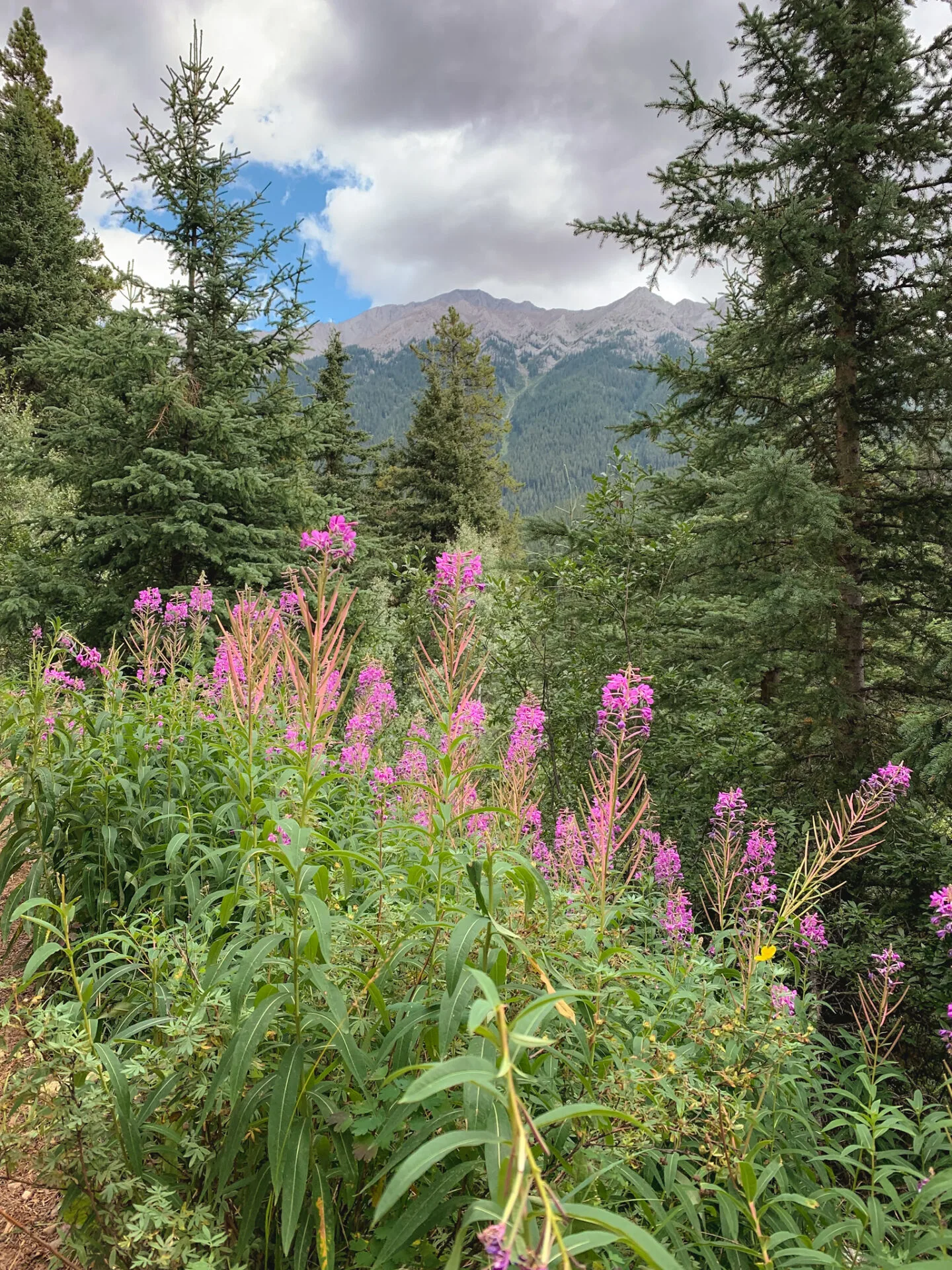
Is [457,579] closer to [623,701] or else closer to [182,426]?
[623,701]

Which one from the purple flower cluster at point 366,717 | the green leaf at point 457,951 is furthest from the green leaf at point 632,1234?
the purple flower cluster at point 366,717

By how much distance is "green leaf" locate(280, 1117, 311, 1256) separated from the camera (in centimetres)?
128

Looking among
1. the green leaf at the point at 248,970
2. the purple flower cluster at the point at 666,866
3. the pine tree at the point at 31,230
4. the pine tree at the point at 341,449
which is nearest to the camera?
the green leaf at the point at 248,970

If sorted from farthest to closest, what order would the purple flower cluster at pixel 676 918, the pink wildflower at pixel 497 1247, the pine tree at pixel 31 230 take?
the pine tree at pixel 31 230 → the purple flower cluster at pixel 676 918 → the pink wildflower at pixel 497 1247

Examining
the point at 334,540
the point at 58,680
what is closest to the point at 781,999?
the point at 334,540

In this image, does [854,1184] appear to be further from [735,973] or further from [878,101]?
[878,101]

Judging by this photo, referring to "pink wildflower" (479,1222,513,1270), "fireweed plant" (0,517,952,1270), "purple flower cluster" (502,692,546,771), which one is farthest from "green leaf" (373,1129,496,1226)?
"purple flower cluster" (502,692,546,771)

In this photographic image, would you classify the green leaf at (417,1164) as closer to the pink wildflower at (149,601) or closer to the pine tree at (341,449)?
the pink wildflower at (149,601)

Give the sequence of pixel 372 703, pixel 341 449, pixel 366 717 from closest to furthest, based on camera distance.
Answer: pixel 366 717, pixel 372 703, pixel 341 449

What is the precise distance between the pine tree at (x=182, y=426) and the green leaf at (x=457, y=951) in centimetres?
726

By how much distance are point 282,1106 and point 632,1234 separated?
92 cm

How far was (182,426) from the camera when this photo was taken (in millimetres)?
8695

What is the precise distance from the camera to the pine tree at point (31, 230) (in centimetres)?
1978

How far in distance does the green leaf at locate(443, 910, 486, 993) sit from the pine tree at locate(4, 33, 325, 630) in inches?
286
